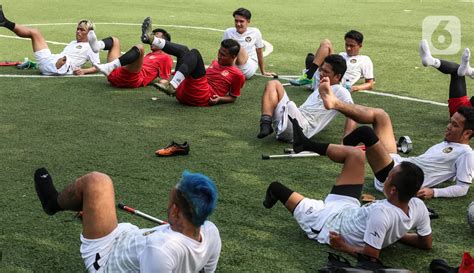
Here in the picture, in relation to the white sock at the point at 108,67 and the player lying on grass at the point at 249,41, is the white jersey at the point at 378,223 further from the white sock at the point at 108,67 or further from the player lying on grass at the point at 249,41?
the player lying on grass at the point at 249,41

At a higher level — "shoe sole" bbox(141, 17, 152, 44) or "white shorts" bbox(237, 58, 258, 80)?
"shoe sole" bbox(141, 17, 152, 44)

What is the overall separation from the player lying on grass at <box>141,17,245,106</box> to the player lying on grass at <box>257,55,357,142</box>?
1.62m

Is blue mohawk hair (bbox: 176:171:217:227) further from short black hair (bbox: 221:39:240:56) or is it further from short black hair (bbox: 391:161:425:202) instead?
short black hair (bbox: 221:39:240:56)

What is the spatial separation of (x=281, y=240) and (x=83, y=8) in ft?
58.7

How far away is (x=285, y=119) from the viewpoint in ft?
28.5

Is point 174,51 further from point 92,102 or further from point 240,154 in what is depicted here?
point 240,154

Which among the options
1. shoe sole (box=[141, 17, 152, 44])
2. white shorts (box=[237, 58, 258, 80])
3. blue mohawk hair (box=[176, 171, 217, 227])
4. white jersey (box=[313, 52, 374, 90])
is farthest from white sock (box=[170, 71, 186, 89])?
blue mohawk hair (box=[176, 171, 217, 227])

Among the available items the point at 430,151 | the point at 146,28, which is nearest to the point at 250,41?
the point at 146,28

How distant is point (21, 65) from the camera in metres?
12.8

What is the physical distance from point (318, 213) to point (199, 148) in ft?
9.11

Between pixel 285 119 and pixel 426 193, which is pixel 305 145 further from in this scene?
pixel 285 119

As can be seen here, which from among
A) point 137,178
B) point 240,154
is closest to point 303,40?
point 240,154

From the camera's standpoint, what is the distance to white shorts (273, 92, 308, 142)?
8.62 m

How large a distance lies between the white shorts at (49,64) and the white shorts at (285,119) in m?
4.90
